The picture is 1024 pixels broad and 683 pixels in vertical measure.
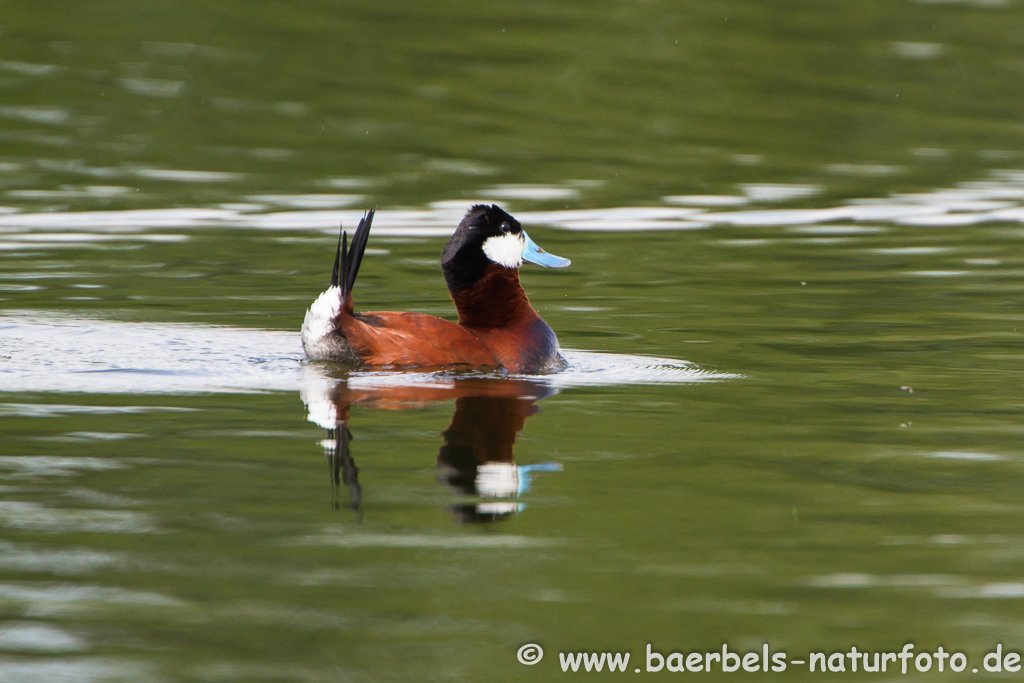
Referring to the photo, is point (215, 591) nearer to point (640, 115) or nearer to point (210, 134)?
point (210, 134)

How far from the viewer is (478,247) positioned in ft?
29.3

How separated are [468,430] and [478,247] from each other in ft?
7.07

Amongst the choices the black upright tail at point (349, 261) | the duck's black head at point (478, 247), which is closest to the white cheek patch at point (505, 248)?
the duck's black head at point (478, 247)

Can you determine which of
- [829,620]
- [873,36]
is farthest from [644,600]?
[873,36]

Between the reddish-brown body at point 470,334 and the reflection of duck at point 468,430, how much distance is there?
23 cm

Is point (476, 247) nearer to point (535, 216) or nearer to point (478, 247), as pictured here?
point (478, 247)

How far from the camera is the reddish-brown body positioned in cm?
826

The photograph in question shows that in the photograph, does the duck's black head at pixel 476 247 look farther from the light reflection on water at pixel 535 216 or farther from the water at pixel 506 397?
the light reflection on water at pixel 535 216

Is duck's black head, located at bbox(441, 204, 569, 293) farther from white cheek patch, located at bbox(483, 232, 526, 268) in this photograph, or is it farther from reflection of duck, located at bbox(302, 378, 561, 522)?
reflection of duck, located at bbox(302, 378, 561, 522)

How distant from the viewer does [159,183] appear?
639 inches

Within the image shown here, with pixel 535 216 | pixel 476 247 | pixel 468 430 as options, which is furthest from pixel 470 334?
pixel 535 216

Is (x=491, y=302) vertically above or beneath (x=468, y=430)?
above

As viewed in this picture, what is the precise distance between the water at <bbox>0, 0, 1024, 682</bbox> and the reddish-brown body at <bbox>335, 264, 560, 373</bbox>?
0.53ft

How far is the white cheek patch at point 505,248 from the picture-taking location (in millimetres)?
8945
